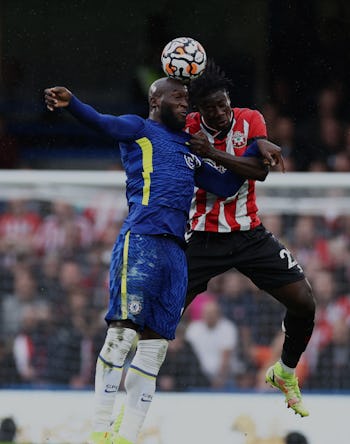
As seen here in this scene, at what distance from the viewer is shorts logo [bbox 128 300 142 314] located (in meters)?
6.12

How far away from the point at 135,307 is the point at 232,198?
1057 mm

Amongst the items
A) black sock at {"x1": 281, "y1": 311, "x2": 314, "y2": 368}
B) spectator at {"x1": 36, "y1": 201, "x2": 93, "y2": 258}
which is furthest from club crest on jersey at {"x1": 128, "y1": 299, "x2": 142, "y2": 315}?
spectator at {"x1": 36, "y1": 201, "x2": 93, "y2": 258}

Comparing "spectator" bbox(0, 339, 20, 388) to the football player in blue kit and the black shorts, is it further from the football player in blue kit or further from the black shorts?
the football player in blue kit

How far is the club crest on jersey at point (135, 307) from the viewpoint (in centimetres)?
612

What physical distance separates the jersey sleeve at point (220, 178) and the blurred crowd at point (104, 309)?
113 inches

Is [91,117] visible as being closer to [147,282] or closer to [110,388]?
[147,282]

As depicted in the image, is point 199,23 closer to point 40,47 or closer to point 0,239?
point 40,47

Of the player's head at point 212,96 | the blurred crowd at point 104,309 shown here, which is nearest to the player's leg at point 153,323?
the player's head at point 212,96

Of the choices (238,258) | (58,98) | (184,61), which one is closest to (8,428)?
(238,258)

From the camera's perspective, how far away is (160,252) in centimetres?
620

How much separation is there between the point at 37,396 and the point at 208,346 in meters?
1.31

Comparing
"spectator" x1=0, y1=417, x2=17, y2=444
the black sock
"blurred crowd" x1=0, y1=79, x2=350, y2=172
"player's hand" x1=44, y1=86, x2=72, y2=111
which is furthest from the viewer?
"blurred crowd" x1=0, y1=79, x2=350, y2=172

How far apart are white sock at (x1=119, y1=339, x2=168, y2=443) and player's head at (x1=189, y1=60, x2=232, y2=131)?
3.99 ft

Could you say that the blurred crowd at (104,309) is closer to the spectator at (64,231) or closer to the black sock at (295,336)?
the spectator at (64,231)
